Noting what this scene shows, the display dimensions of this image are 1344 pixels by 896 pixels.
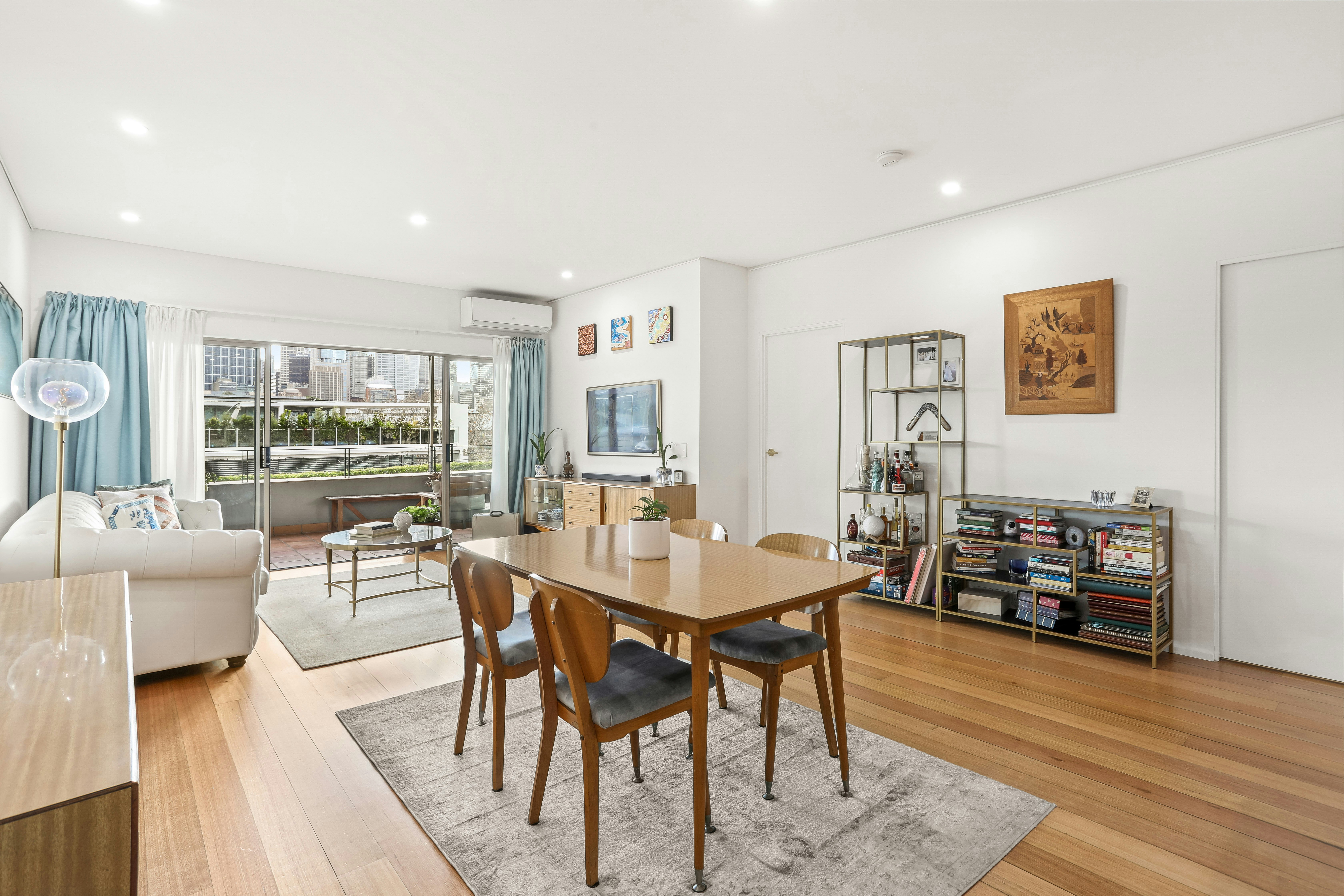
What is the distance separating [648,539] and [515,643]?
586 mm

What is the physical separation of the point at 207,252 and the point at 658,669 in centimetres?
543

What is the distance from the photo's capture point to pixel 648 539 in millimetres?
2396

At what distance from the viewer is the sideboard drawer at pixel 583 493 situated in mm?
5906

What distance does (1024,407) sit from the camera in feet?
13.3

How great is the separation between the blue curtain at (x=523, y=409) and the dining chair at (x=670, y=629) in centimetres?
349

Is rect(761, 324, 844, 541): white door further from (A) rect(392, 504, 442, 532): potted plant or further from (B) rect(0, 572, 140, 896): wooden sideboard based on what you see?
(B) rect(0, 572, 140, 896): wooden sideboard

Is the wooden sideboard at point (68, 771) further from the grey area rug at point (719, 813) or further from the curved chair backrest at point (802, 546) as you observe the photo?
the curved chair backrest at point (802, 546)

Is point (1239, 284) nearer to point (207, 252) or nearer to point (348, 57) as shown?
point (348, 57)

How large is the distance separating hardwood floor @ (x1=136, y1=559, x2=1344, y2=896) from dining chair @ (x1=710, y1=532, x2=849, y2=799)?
559 millimetres

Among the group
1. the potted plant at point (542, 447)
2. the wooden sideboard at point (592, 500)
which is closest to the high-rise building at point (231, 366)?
the potted plant at point (542, 447)

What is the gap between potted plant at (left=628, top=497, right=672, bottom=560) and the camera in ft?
7.86

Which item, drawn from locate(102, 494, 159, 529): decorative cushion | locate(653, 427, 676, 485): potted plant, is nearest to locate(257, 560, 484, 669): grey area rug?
locate(102, 494, 159, 529): decorative cushion

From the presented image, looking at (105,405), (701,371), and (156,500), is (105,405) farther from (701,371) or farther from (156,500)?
(701,371)

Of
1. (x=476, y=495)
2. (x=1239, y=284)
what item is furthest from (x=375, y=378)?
(x=1239, y=284)
